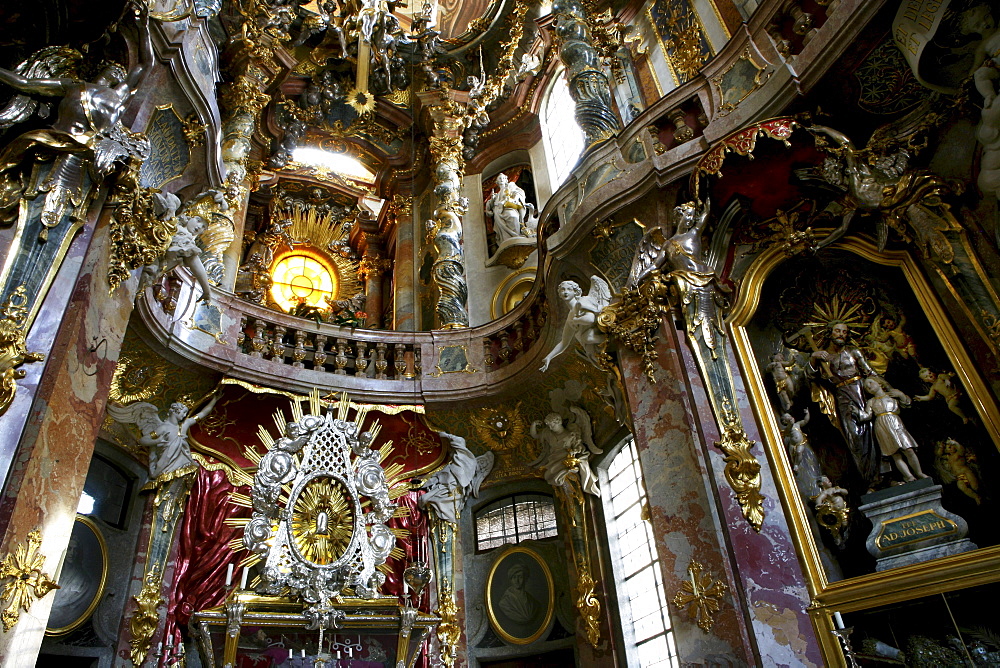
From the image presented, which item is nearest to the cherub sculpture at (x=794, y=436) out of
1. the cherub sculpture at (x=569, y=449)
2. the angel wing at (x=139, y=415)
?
the cherub sculpture at (x=569, y=449)

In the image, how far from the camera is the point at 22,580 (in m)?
4.68

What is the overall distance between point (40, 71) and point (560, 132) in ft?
27.7

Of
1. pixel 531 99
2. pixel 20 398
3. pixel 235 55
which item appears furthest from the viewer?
pixel 531 99

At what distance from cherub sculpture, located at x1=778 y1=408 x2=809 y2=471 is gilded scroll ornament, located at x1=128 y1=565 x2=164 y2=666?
23.2 feet

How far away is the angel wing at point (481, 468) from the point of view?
10211 millimetres

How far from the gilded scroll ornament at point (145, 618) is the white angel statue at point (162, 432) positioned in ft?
4.22

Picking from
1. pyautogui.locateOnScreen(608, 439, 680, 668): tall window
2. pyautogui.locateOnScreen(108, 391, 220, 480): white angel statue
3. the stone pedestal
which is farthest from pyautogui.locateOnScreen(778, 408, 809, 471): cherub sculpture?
pyautogui.locateOnScreen(108, 391, 220, 480): white angel statue

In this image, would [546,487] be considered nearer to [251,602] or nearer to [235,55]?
[251,602]

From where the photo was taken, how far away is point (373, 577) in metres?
8.77

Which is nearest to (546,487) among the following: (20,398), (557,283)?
(557,283)

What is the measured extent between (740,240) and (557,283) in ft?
7.38

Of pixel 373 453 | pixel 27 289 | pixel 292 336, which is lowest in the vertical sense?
pixel 27 289

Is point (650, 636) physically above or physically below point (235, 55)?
below

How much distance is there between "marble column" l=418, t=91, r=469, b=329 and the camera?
11.1 meters
